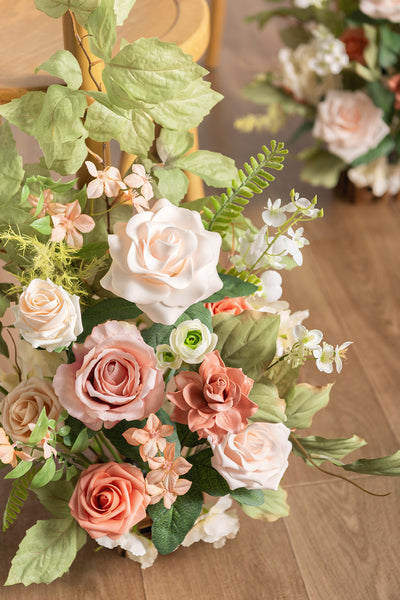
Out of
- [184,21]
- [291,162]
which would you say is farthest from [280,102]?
[184,21]

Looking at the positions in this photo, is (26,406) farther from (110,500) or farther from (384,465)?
(384,465)

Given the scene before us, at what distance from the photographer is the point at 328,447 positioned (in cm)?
83

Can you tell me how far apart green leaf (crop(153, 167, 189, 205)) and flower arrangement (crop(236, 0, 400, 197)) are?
2.59ft

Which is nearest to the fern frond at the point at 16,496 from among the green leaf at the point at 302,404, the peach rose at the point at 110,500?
the peach rose at the point at 110,500

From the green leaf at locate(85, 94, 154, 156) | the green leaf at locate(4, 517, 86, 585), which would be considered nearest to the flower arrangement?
the green leaf at locate(85, 94, 154, 156)

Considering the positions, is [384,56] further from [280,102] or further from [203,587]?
[203,587]

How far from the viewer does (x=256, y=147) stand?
177cm

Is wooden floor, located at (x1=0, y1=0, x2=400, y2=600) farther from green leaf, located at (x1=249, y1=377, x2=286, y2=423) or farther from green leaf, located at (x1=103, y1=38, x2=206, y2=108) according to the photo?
green leaf, located at (x1=103, y1=38, x2=206, y2=108)

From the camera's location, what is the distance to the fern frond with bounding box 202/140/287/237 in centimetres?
64

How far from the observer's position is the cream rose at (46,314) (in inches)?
22.5

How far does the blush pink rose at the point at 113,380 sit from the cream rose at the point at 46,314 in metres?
0.04

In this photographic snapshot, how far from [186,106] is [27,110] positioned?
0.49 feet

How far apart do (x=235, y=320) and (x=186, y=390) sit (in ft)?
0.40

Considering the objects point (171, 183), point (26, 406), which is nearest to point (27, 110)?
point (171, 183)
